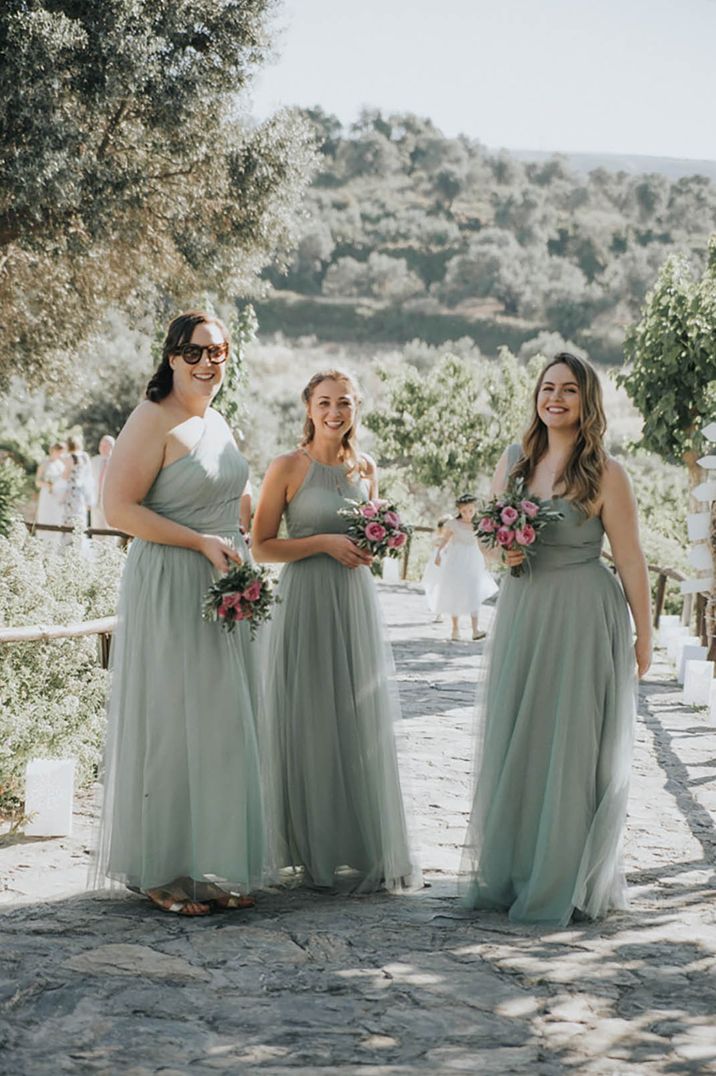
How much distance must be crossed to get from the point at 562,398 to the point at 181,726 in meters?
2.00

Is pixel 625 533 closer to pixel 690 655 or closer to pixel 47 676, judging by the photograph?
pixel 47 676

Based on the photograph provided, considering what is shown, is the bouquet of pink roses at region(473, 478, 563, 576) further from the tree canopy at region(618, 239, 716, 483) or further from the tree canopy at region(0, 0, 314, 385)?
the tree canopy at region(0, 0, 314, 385)

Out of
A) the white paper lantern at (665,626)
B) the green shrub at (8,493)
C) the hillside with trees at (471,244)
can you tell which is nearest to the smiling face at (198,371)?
the white paper lantern at (665,626)

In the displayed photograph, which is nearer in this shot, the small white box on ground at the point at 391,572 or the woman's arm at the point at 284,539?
the woman's arm at the point at 284,539

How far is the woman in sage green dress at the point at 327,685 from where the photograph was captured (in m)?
5.31

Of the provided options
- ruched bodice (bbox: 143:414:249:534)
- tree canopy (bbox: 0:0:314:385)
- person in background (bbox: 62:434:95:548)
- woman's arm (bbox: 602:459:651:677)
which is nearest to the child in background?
tree canopy (bbox: 0:0:314:385)

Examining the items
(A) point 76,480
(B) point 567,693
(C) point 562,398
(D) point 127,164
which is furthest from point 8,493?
(B) point 567,693

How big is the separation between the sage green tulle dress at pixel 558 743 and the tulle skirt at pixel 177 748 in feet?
3.19

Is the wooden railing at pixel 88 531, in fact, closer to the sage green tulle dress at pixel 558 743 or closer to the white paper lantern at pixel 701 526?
the white paper lantern at pixel 701 526

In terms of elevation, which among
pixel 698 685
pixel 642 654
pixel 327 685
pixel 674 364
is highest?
pixel 674 364

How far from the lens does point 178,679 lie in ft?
16.0

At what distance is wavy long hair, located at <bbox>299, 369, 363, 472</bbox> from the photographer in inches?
213

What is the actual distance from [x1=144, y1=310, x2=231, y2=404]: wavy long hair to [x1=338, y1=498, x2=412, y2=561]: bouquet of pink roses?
0.92m

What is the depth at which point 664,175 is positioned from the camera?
2874 inches
